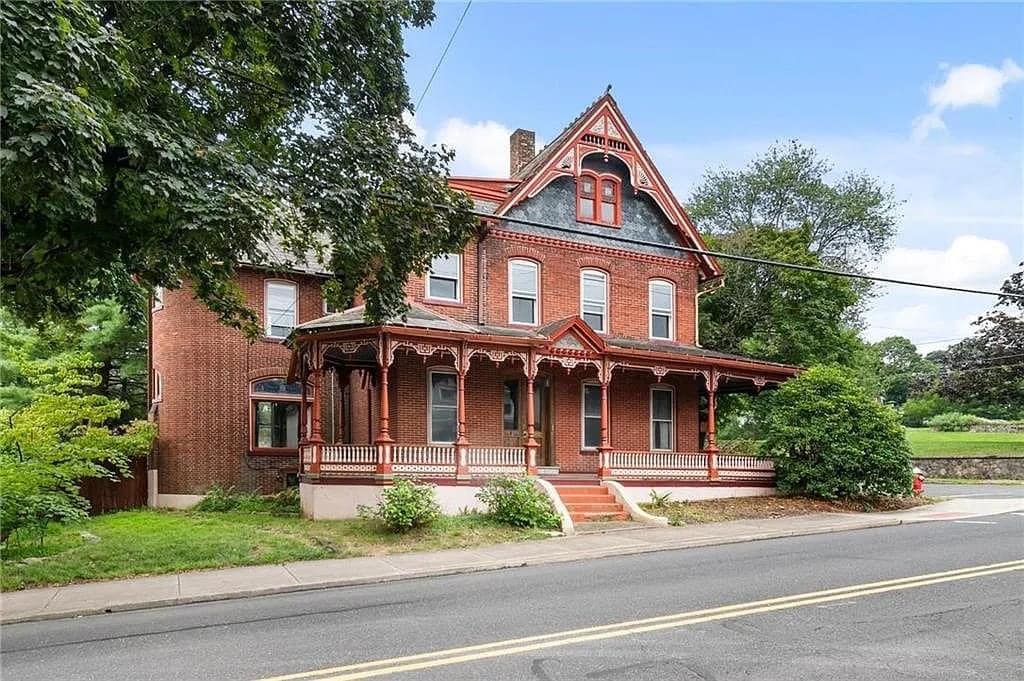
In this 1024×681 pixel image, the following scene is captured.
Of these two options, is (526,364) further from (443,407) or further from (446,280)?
(446,280)

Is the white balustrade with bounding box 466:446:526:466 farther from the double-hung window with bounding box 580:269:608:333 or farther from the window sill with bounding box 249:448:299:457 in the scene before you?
the window sill with bounding box 249:448:299:457

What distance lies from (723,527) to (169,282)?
11.8 m

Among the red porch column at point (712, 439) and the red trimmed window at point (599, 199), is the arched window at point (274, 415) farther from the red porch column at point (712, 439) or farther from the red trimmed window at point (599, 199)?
the red porch column at point (712, 439)

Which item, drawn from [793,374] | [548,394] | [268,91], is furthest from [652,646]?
[793,374]

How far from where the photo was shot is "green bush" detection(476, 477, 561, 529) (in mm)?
16078

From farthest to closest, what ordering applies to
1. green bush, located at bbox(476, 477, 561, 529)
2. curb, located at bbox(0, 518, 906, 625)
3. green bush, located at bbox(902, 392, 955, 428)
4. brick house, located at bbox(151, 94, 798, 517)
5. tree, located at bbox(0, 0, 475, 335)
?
green bush, located at bbox(902, 392, 955, 428)
brick house, located at bbox(151, 94, 798, 517)
green bush, located at bbox(476, 477, 561, 529)
curb, located at bbox(0, 518, 906, 625)
tree, located at bbox(0, 0, 475, 335)

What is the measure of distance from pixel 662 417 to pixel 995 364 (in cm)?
2714

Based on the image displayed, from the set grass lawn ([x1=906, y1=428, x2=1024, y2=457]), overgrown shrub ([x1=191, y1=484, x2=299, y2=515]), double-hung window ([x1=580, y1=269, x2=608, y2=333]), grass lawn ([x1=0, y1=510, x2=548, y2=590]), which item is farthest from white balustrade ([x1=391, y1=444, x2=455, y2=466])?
grass lawn ([x1=906, y1=428, x2=1024, y2=457])

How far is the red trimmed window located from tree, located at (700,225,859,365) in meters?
11.9

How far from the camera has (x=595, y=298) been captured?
22844 mm

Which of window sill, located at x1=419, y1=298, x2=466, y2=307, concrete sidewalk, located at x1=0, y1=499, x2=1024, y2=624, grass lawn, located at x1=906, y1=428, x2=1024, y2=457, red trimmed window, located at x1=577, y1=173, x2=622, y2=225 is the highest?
red trimmed window, located at x1=577, y1=173, x2=622, y2=225

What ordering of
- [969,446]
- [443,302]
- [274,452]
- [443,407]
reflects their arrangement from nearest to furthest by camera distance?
[443,407], [443,302], [274,452], [969,446]

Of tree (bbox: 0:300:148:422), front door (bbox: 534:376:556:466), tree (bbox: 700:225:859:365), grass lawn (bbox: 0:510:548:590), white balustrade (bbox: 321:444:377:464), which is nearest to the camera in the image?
grass lawn (bbox: 0:510:548:590)

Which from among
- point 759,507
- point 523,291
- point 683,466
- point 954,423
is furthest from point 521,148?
point 954,423
